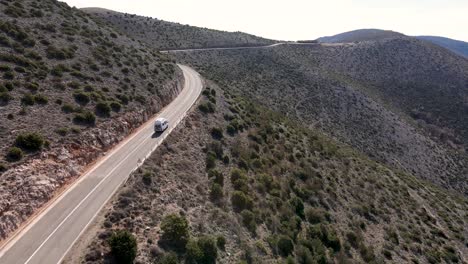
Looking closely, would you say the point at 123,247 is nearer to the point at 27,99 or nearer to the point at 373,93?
the point at 27,99

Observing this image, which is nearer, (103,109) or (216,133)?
(103,109)

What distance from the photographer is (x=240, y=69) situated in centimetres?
9462

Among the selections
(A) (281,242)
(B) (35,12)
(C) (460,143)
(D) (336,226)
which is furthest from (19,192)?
(C) (460,143)

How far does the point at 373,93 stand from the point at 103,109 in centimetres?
9150

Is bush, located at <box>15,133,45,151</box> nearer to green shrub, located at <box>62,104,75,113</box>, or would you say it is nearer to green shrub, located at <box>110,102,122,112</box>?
green shrub, located at <box>62,104,75,113</box>

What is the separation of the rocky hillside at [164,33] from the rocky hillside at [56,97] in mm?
53126

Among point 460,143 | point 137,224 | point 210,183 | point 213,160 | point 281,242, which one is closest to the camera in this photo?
point 137,224

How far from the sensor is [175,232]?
19453 mm

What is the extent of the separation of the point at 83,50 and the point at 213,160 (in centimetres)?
2737

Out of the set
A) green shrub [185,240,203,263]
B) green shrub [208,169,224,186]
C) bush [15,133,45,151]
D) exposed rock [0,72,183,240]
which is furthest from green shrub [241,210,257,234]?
bush [15,133,45,151]

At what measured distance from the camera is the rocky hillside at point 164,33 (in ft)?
360

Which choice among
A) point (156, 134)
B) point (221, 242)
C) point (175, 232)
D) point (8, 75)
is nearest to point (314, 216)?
point (221, 242)

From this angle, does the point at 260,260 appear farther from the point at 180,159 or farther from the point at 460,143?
the point at 460,143

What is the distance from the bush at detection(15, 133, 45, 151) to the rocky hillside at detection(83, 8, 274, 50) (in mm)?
83047
